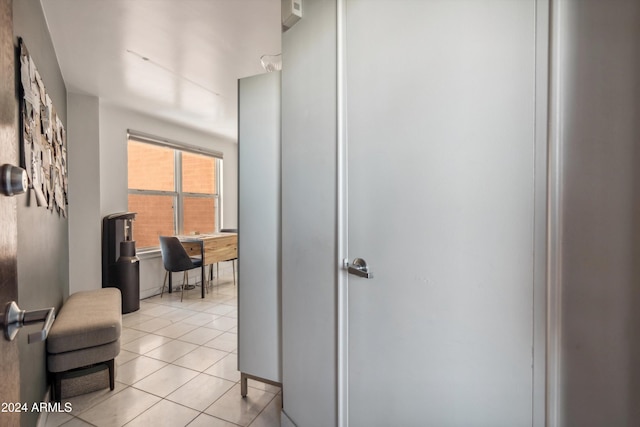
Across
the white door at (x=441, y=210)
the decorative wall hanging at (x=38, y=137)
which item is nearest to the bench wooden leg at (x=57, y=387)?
the decorative wall hanging at (x=38, y=137)

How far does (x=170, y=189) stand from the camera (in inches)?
195

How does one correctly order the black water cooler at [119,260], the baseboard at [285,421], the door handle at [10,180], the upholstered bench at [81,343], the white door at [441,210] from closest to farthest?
the door handle at [10,180] → the white door at [441,210] → the baseboard at [285,421] → the upholstered bench at [81,343] → the black water cooler at [119,260]

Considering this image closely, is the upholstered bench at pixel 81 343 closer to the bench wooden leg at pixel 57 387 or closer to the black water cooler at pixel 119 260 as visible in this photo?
the bench wooden leg at pixel 57 387

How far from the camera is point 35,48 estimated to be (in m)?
1.85

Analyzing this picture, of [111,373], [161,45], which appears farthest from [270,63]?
[111,373]

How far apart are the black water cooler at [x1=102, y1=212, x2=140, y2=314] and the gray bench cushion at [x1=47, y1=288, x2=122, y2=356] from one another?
4.14 feet

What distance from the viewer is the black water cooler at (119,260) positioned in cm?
368

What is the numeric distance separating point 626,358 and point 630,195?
1.17 ft

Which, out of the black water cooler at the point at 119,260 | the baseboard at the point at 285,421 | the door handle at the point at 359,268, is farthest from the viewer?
the black water cooler at the point at 119,260

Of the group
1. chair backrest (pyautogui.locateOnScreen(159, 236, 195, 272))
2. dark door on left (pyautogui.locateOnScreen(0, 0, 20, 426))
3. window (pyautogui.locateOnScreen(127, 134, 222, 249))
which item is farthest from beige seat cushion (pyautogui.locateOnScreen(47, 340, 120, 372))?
window (pyautogui.locateOnScreen(127, 134, 222, 249))

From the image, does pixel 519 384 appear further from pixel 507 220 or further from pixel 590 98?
pixel 590 98

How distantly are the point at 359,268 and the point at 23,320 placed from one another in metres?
1.00

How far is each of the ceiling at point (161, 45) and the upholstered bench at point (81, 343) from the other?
2144 mm

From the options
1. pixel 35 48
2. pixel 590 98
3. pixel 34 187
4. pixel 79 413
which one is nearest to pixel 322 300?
pixel 590 98
